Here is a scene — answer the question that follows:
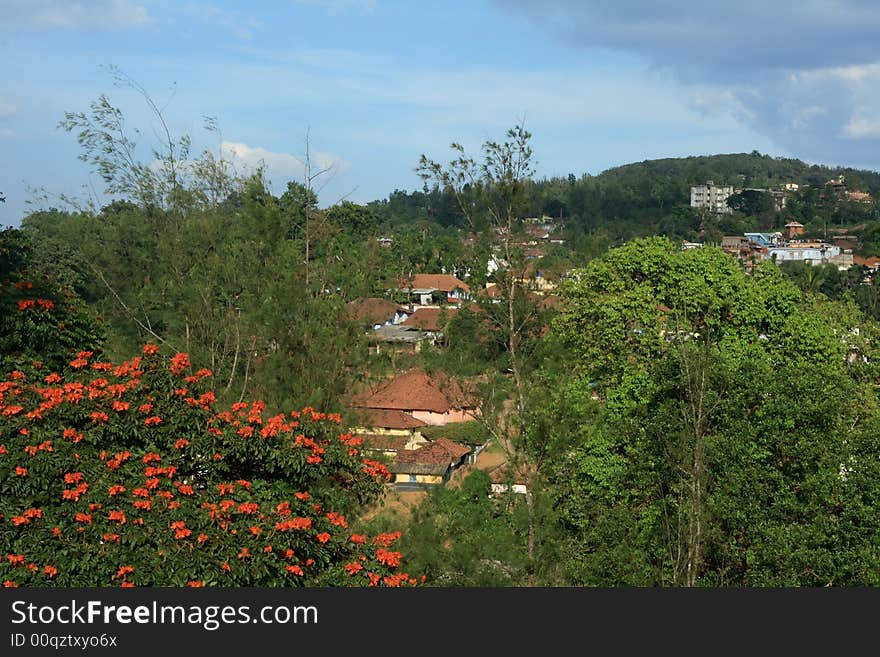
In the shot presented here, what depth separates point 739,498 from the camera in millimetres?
9414

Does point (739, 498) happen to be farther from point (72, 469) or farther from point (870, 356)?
point (870, 356)

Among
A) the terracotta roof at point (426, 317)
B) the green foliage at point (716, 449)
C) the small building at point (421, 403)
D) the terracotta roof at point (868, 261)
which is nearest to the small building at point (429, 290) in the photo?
the terracotta roof at point (426, 317)

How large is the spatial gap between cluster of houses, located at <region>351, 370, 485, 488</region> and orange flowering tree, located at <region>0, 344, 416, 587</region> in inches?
480

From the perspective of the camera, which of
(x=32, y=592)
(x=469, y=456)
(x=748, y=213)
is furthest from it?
(x=748, y=213)

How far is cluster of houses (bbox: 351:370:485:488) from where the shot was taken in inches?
800

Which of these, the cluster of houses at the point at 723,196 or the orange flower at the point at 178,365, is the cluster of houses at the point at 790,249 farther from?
the orange flower at the point at 178,365

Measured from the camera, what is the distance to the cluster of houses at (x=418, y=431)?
20312 mm

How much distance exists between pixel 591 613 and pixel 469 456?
61.4 feet

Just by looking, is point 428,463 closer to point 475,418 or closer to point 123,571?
point 475,418

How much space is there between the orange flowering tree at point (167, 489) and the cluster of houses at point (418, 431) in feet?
40.0

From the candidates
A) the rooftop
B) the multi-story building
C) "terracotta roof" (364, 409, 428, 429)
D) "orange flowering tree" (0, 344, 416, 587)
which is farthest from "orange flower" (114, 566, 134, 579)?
the multi-story building

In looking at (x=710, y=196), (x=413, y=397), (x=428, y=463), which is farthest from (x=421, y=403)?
(x=710, y=196)

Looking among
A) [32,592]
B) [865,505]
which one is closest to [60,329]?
[32,592]

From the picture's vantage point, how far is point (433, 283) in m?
50.0
